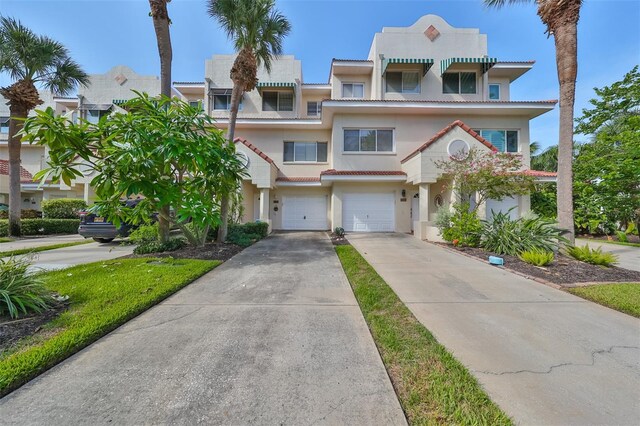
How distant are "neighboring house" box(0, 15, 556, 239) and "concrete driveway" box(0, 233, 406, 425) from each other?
32.6 feet

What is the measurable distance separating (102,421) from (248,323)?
5.74 ft

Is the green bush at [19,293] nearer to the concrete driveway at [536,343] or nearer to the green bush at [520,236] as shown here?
the concrete driveway at [536,343]

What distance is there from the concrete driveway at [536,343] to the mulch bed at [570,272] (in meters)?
0.72

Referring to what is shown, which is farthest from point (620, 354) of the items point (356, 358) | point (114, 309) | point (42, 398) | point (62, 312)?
point (62, 312)

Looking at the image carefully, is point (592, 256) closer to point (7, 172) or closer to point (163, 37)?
point (163, 37)

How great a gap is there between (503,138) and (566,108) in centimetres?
817

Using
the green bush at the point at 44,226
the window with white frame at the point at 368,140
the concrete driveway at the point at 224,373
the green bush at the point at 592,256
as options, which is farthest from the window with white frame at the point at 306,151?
the concrete driveway at the point at 224,373

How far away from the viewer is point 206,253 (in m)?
7.91

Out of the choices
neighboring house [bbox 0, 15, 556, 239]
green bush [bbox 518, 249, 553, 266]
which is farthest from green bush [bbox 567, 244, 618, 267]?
neighboring house [bbox 0, 15, 556, 239]

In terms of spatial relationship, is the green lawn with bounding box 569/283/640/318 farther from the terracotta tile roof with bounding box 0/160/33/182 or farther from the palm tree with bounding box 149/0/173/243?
the terracotta tile roof with bounding box 0/160/33/182

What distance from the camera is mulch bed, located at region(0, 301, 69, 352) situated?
2940 millimetres

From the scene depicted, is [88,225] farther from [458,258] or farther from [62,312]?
[458,258]

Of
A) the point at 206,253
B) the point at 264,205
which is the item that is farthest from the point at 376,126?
the point at 206,253

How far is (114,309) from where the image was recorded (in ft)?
12.2
